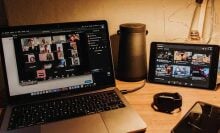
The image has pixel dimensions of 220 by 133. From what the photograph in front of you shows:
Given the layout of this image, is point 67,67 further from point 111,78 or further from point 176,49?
point 176,49

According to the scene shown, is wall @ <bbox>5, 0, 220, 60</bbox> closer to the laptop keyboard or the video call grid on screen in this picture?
the video call grid on screen

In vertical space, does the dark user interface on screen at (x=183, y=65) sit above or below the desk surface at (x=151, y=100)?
above

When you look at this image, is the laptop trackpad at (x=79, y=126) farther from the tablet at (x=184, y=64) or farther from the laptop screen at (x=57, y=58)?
the tablet at (x=184, y=64)

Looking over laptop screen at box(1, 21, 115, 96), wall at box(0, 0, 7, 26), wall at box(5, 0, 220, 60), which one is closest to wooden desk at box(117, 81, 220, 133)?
laptop screen at box(1, 21, 115, 96)

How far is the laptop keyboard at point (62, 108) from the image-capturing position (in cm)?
87

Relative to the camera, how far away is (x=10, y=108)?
942 millimetres

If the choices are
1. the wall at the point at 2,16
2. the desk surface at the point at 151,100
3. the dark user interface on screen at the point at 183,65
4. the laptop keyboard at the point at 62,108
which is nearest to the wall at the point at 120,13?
the wall at the point at 2,16

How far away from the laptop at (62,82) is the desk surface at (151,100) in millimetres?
53

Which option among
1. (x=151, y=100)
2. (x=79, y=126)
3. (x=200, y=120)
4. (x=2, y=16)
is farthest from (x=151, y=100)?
(x=2, y=16)

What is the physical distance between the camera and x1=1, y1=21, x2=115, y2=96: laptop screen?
37.7 inches

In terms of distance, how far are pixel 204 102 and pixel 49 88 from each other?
596 millimetres

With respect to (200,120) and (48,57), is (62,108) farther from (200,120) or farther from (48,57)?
(200,120)

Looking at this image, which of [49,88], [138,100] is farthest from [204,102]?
[49,88]

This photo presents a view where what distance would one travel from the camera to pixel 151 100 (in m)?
1.04
